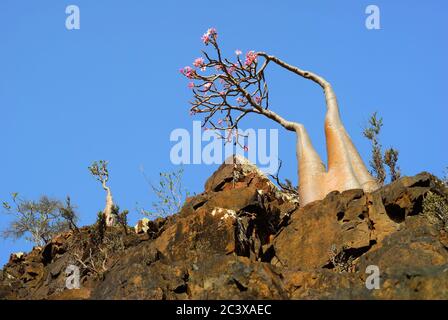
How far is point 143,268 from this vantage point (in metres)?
8.59

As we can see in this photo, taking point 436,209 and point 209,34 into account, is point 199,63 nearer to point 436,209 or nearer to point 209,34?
point 209,34

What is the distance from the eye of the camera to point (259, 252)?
1148 cm

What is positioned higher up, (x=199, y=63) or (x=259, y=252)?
(x=199, y=63)

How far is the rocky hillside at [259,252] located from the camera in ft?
26.4

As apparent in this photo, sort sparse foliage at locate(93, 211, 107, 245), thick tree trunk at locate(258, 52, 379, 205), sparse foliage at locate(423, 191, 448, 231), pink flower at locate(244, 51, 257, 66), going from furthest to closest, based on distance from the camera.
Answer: pink flower at locate(244, 51, 257, 66)
sparse foliage at locate(93, 211, 107, 245)
thick tree trunk at locate(258, 52, 379, 205)
sparse foliage at locate(423, 191, 448, 231)

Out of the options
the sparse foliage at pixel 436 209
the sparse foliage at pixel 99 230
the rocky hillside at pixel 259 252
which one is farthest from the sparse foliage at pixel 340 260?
the sparse foliage at pixel 99 230

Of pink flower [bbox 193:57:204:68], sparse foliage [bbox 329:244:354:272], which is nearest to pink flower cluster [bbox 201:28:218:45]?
pink flower [bbox 193:57:204:68]

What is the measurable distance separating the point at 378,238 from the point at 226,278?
4.19 meters

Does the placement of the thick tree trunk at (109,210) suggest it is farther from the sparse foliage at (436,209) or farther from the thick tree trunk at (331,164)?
the sparse foliage at (436,209)

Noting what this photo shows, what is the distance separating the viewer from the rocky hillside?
8039mm

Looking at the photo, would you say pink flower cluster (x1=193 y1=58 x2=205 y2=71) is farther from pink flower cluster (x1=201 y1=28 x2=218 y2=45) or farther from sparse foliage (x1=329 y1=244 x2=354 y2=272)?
sparse foliage (x1=329 y1=244 x2=354 y2=272)

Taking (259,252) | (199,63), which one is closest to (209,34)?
(199,63)
